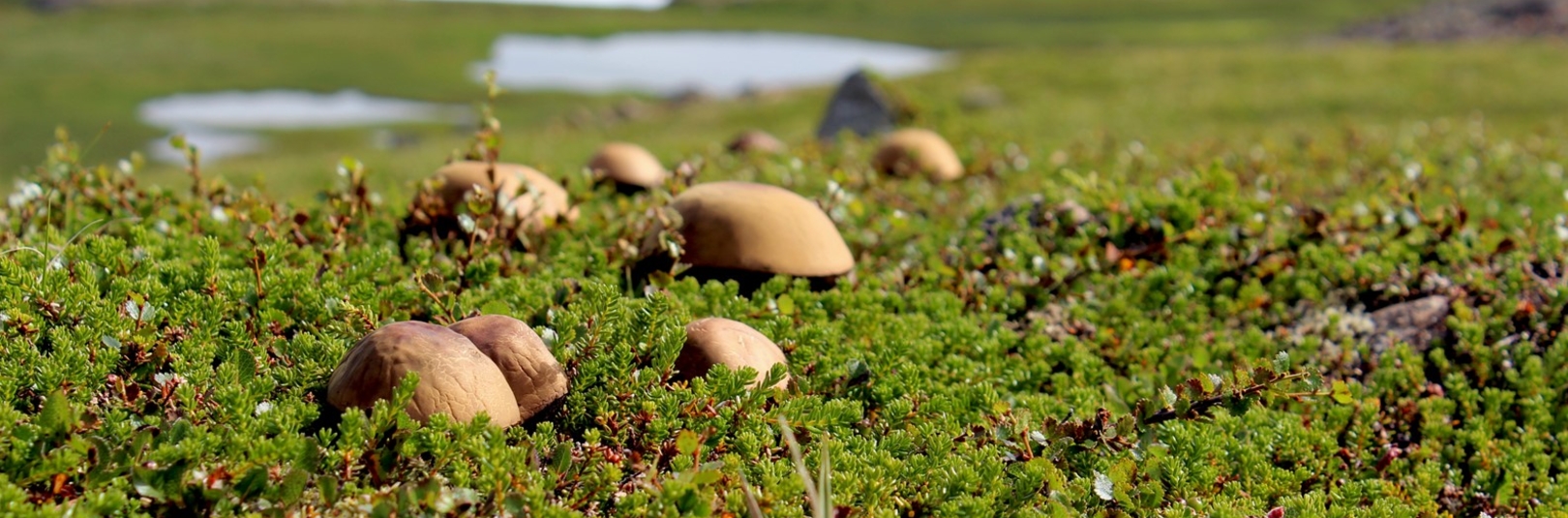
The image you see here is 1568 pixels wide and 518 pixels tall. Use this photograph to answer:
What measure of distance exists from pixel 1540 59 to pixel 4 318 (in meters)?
27.4

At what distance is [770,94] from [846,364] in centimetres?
2504

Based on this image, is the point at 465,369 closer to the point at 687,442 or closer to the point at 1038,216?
the point at 687,442

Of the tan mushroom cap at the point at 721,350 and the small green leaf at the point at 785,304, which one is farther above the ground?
the tan mushroom cap at the point at 721,350

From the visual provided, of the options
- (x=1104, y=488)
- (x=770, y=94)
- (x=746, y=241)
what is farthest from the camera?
(x=770, y=94)

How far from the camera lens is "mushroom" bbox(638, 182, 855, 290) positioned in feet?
15.9

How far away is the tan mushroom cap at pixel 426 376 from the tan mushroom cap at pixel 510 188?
6.62 ft

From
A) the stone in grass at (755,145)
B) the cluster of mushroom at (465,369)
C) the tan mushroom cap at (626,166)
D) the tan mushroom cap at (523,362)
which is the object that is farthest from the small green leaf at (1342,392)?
the stone in grass at (755,145)

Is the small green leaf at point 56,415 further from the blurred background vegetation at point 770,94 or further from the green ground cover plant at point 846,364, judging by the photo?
the blurred background vegetation at point 770,94

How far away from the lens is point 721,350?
3.65m

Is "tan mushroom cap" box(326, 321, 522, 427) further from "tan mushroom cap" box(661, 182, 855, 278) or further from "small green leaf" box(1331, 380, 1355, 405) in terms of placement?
"small green leaf" box(1331, 380, 1355, 405)

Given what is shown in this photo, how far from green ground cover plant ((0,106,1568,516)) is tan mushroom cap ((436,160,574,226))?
0.19m

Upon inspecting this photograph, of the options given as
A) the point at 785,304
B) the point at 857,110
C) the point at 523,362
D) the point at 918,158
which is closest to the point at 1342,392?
the point at 785,304

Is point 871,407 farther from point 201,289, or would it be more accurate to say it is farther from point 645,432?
point 201,289

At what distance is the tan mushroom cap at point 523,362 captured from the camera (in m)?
3.40
